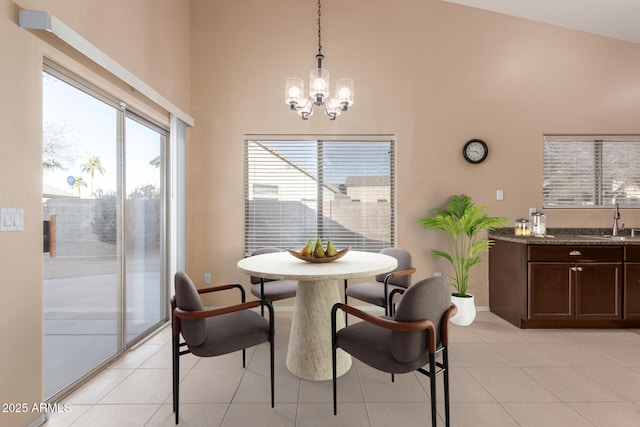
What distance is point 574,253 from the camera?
311cm

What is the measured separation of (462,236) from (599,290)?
4.43 feet

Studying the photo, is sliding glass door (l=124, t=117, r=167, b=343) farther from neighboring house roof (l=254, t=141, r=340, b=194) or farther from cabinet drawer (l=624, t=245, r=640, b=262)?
cabinet drawer (l=624, t=245, r=640, b=262)

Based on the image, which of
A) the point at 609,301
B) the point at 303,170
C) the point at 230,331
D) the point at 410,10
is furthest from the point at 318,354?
the point at 410,10

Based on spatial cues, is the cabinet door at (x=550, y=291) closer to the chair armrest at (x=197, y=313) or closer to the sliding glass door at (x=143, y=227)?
the chair armrest at (x=197, y=313)

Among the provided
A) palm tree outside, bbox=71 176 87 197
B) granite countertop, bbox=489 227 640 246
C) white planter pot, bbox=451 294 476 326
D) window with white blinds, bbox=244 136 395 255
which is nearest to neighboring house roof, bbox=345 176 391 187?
window with white blinds, bbox=244 136 395 255

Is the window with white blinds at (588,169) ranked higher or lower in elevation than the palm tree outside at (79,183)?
higher

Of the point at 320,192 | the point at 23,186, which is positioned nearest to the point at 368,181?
the point at 320,192

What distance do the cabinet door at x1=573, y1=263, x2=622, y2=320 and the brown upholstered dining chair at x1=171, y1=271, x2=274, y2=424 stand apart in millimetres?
3175

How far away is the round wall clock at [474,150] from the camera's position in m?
3.66

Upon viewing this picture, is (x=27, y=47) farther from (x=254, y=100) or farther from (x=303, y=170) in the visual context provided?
(x=303, y=170)

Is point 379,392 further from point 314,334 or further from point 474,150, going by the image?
point 474,150

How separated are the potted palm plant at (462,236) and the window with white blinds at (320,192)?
603mm

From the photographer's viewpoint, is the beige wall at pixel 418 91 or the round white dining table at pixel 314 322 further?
the beige wall at pixel 418 91

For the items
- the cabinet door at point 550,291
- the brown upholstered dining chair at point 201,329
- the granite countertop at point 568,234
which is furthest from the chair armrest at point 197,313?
the granite countertop at point 568,234
